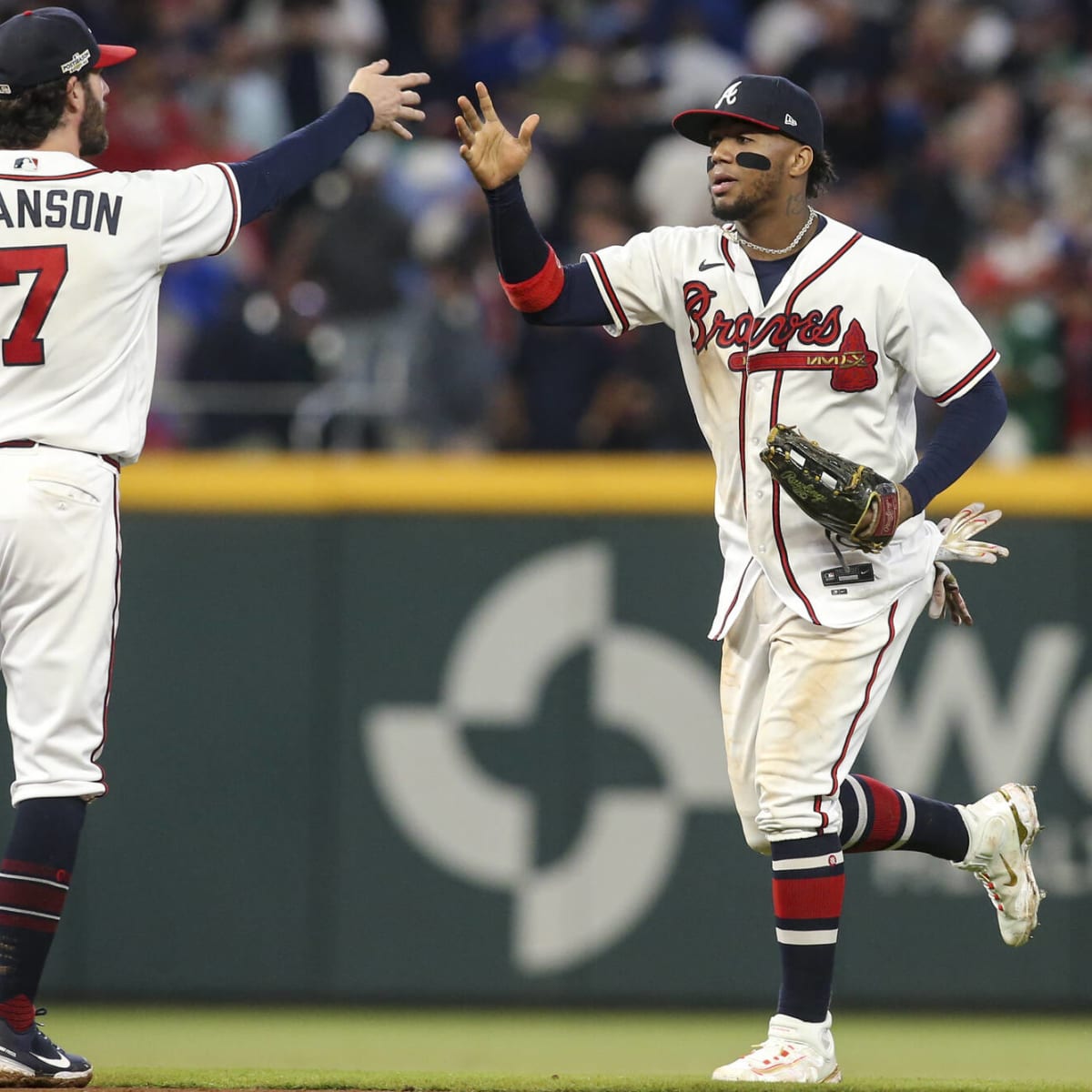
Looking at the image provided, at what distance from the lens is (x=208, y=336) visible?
8664 millimetres

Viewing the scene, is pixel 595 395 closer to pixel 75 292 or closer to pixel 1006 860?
pixel 1006 860

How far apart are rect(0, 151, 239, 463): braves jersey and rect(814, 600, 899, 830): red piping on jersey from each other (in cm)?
181

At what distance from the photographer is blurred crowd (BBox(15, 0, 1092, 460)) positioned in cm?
854

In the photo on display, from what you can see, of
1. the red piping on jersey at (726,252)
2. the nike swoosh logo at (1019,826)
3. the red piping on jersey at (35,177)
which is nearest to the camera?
the red piping on jersey at (35,177)

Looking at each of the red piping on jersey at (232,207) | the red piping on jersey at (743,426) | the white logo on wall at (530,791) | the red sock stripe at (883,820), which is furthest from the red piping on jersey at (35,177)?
the white logo on wall at (530,791)

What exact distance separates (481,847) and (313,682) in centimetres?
87

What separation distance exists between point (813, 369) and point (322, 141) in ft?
4.34

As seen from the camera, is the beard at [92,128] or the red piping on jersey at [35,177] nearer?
the red piping on jersey at [35,177]

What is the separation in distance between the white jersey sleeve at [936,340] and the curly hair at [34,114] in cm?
200

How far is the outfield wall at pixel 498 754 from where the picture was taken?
7160 mm

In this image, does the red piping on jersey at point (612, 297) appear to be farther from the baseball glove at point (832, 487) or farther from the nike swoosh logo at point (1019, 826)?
the nike swoosh logo at point (1019, 826)

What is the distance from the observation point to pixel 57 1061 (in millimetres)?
4383

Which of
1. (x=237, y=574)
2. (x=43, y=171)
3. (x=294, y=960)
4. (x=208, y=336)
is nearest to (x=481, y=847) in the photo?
(x=294, y=960)

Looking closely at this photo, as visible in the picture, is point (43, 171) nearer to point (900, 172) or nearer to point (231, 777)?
point (231, 777)
